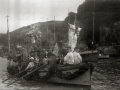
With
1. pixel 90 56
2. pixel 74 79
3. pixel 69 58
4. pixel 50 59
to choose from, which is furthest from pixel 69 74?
pixel 90 56

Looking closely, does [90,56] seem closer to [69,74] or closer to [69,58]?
[69,58]

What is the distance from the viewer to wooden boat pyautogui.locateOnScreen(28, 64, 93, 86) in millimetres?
13742

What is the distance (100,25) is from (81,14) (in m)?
18.8

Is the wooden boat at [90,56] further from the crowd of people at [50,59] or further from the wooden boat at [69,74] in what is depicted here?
the wooden boat at [69,74]

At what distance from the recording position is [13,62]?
890 inches

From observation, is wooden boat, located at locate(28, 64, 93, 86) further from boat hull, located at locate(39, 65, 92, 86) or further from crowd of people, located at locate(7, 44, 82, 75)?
crowd of people, located at locate(7, 44, 82, 75)

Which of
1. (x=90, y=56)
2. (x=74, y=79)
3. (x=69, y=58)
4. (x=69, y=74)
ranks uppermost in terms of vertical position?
(x=69, y=58)

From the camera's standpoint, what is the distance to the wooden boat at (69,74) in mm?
13742

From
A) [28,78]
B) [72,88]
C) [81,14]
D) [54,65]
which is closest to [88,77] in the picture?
[72,88]

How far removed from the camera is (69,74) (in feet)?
46.6

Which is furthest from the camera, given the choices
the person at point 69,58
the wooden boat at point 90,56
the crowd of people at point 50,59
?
the wooden boat at point 90,56

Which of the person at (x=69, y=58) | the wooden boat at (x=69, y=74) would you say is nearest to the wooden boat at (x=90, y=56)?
the wooden boat at (x=69, y=74)

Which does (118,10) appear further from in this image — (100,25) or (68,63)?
(68,63)

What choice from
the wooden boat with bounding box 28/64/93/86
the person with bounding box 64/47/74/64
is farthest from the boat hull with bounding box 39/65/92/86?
the person with bounding box 64/47/74/64
